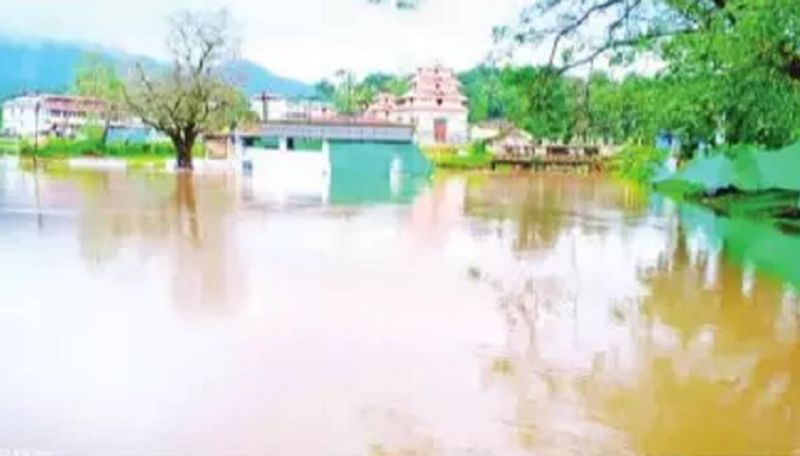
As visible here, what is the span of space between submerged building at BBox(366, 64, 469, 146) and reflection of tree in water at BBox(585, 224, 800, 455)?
59.3 metres

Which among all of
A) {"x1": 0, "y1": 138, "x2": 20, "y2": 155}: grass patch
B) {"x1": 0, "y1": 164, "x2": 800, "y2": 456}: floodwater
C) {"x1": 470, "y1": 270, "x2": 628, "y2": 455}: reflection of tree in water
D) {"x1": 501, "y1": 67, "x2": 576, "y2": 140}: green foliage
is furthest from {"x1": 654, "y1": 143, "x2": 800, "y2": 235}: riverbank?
{"x1": 0, "y1": 138, "x2": 20, "y2": 155}: grass patch

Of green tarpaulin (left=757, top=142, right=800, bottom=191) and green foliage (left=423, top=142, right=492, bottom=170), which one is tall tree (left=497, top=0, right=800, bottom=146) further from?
green foliage (left=423, top=142, right=492, bottom=170)

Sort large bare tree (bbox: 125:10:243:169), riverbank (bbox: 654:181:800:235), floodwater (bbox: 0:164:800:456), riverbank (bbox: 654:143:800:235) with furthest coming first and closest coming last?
1. large bare tree (bbox: 125:10:243:169)
2. riverbank (bbox: 654:143:800:235)
3. riverbank (bbox: 654:181:800:235)
4. floodwater (bbox: 0:164:800:456)

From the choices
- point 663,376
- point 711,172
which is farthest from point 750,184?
point 663,376

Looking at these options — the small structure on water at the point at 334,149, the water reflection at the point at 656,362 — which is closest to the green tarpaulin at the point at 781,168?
the water reflection at the point at 656,362

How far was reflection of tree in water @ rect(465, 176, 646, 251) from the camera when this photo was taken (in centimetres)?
1833

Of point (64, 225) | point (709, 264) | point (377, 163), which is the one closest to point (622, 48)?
point (709, 264)

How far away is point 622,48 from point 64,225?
30.7 ft

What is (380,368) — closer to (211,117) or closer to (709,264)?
(709,264)

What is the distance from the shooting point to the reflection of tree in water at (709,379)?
5449 mm

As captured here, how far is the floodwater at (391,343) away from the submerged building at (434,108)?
5353 cm

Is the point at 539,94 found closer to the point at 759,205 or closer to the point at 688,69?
the point at 688,69

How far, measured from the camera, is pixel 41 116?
3351 inches

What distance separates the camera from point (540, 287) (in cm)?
1108
